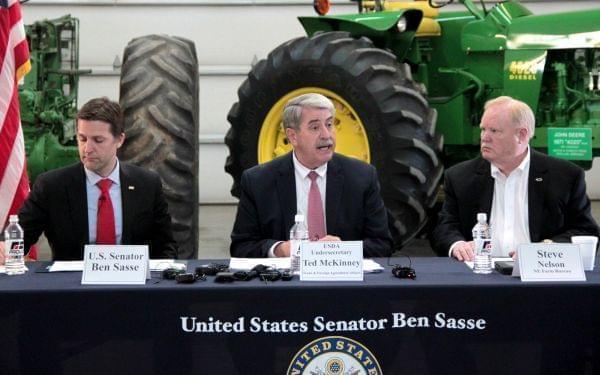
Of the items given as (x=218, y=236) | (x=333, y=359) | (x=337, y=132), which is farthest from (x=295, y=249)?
(x=218, y=236)

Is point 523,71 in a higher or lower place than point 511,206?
higher

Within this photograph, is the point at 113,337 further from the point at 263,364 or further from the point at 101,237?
the point at 101,237

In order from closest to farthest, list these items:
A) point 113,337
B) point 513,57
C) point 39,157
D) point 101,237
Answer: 1. point 113,337
2. point 101,237
3. point 513,57
4. point 39,157

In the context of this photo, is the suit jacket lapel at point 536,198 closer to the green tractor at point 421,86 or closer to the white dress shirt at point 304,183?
the white dress shirt at point 304,183

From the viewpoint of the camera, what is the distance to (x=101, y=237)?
4.29 meters

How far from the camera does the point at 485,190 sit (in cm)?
445

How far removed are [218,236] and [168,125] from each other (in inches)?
127

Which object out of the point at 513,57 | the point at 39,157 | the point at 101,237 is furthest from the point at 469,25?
the point at 101,237

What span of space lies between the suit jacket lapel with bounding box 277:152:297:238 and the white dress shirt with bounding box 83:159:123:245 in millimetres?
620

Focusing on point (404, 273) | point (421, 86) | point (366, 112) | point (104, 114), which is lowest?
point (404, 273)

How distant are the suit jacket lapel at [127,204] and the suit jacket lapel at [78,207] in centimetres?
14

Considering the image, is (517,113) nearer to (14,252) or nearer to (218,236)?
(14,252)

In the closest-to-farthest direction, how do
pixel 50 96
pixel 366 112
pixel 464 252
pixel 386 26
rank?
1. pixel 464 252
2. pixel 366 112
3. pixel 386 26
4. pixel 50 96

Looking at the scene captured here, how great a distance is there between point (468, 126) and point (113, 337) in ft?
14.6
